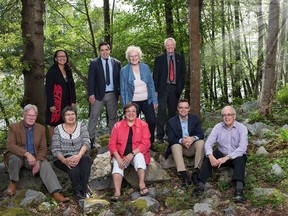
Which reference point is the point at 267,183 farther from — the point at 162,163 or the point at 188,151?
the point at 162,163

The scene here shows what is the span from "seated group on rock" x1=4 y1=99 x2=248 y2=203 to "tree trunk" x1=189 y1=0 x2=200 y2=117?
1.74 metres

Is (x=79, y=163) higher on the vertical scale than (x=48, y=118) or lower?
lower

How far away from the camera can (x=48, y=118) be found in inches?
244

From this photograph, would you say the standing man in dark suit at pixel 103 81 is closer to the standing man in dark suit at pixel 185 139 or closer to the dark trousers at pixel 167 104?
the dark trousers at pixel 167 104

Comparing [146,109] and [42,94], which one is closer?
[146,109]

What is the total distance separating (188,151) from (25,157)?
8.75 feet

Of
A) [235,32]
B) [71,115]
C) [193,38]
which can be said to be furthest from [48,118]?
[235,32]

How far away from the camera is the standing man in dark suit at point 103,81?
241 inches

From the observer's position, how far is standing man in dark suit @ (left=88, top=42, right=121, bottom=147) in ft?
20.1

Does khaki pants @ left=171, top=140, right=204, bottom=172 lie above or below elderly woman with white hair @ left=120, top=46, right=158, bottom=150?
below

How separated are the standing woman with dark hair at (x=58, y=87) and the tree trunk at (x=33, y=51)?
4.56ft

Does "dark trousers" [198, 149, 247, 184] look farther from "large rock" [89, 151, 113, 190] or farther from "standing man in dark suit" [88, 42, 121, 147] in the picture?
"standing man in dark suit" [88, 42, 121, 147]

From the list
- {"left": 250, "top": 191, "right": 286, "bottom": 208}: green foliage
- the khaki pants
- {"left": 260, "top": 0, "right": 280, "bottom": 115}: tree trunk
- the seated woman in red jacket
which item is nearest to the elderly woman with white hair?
the seated woman in red jacket

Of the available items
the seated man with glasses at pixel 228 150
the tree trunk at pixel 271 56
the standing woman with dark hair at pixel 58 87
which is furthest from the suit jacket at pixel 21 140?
the tree trunk at pixel 271 56
